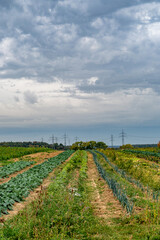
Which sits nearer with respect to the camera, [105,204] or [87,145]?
[105,204]

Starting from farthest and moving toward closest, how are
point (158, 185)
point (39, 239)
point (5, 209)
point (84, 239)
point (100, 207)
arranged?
point (158, 185)
point (100, 207)
point (5, 209)
point (84, 239)
point (39, 239)

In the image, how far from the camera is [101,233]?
217 inches

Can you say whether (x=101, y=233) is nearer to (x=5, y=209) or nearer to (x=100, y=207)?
(x=100, y=207)

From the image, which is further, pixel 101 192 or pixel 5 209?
pixel 101 192

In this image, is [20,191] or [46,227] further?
[20,191]

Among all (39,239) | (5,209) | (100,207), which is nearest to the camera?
(39,239)

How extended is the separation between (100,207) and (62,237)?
296 centimetres

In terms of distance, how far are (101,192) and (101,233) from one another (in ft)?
13.3

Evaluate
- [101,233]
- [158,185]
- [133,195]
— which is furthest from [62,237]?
[158,185]

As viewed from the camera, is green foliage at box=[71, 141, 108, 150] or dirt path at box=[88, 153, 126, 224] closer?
dirt path at box=[88, 153, 126, 224]

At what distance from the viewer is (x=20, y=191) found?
9156mm

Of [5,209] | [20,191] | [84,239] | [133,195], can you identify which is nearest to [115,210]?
[133,195]

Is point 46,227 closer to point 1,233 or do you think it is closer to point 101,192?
point 1,233

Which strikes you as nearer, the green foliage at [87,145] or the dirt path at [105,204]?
the dirt path at [105,204]
